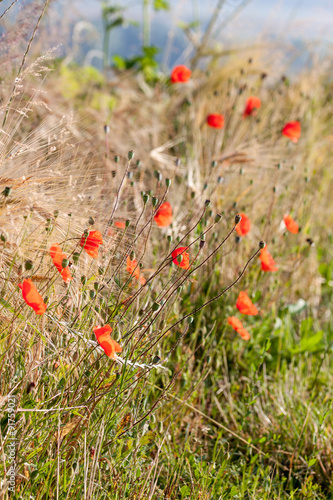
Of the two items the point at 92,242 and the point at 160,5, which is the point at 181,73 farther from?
the point at 160,5

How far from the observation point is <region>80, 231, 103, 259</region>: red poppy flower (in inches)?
50.6

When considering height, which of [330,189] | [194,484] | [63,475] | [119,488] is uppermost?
[63,475]

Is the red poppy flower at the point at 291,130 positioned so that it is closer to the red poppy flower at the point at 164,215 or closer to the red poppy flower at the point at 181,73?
the red poppy flower at the point at 181,73

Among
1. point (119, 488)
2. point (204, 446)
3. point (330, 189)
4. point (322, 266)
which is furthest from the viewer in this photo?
point (330, 189)

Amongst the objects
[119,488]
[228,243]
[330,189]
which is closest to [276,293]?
[228,243]

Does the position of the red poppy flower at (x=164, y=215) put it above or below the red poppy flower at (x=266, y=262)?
above

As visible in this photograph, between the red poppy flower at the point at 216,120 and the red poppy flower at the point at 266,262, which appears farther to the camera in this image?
the red poppy flower at the point at 216,120

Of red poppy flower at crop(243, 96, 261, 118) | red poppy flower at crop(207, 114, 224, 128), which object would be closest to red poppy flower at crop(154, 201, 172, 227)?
red poppy flower at crop(207, 114, 224, 128)

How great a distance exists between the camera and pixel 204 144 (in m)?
3.32

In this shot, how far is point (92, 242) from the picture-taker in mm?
1308

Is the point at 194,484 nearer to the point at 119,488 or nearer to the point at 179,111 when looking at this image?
the point at 119,488

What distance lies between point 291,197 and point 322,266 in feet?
1.69

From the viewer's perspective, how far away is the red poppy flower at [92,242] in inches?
50.6

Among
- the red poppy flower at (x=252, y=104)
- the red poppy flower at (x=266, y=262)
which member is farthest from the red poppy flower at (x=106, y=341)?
the red poppy flower at (x=252, y=104)
